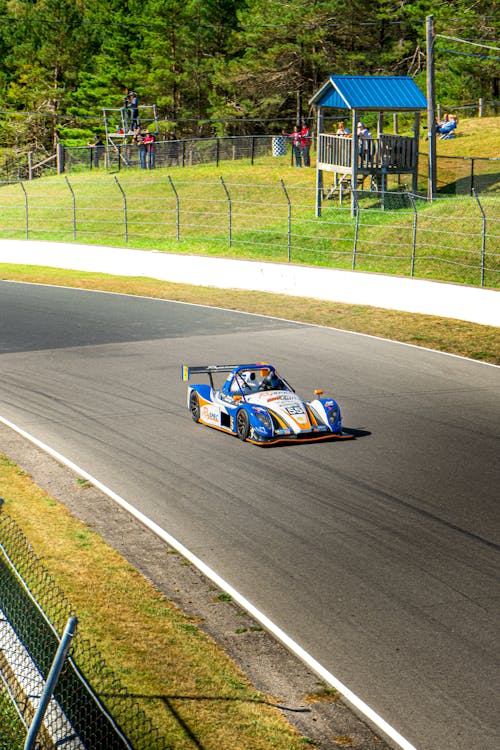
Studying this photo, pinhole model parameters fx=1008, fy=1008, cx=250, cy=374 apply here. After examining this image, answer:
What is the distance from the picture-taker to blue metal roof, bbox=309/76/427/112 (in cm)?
3681

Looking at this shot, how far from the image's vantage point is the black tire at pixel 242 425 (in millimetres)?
14844

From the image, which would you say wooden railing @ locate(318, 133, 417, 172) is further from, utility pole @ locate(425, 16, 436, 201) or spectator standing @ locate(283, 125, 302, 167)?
spectator standing @ locate(283, 125, 302, 167)

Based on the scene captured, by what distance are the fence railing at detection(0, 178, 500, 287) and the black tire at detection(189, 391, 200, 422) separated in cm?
1316

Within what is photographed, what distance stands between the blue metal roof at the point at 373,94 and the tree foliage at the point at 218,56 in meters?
15.9

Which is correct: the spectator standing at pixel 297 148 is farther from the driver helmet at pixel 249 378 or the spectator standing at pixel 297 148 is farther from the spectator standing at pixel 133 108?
the driver helmet at pixel 249 378

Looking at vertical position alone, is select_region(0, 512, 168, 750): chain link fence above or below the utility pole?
below

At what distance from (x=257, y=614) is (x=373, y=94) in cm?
3115

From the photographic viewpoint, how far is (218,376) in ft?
65.7

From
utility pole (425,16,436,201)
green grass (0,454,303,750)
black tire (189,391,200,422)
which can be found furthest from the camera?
utility pole (425,16,436,201)

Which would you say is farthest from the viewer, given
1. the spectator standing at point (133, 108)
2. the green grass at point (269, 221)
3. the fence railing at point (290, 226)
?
the spectator standing at point (133, 108)

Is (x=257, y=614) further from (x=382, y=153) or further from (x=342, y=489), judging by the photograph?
(x=382, y=153)

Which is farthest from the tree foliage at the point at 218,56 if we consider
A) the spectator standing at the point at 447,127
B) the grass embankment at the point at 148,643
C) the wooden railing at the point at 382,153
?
the grass embankment at the point at 148,643

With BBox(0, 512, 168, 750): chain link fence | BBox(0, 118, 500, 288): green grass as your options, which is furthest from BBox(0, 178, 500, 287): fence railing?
BBox(0, 512, 168, 750): chain link fence

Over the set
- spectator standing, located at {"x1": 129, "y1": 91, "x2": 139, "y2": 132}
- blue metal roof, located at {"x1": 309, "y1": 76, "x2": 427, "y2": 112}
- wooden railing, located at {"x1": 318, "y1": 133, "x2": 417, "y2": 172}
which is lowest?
wooden railing, located at {"x1": 318, "y1": 133, "x2": 417, "y2": 172}
